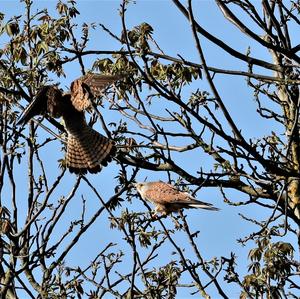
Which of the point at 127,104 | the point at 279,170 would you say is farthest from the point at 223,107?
the point at 127,104

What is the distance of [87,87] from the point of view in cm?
664

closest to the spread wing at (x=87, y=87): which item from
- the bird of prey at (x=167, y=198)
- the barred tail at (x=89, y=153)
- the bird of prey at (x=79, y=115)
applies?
the bird of prey at (x=79, y=115)

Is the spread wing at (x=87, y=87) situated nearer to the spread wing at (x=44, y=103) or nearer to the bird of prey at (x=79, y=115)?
the bird of prey at (x=79, y=115)

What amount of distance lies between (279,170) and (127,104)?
2.23 m

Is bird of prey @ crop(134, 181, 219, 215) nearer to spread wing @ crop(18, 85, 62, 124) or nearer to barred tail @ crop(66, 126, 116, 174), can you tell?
barred tail @ crop(66, 126, 116, 174)

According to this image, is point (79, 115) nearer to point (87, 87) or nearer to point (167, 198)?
point (87, 87)

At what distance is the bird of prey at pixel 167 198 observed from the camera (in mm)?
6785

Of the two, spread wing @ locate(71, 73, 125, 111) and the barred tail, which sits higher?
spread wing @ locate(71, 73, 125, 111)

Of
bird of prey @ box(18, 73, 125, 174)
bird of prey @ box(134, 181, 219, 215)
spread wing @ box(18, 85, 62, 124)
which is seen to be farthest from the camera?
bird of prey @ box(134, 181, 219, 215)

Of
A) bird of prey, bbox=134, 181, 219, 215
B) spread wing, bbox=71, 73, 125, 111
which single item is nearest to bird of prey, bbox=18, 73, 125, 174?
spread wing, bbox=71, 73, 125, 111

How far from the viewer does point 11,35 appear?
7387 millimetres

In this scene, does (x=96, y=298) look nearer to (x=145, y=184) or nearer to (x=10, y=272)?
(x=10, y=272)

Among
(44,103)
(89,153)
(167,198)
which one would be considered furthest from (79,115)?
(167,198)

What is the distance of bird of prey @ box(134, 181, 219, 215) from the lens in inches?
267
